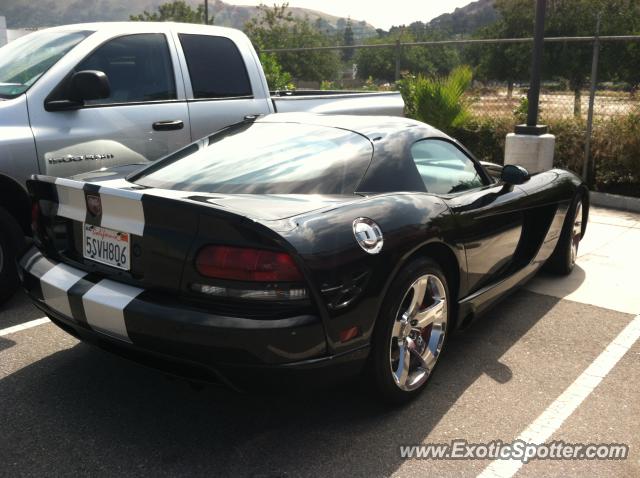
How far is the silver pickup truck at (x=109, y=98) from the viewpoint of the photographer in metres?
4.38

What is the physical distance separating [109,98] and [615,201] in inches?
256

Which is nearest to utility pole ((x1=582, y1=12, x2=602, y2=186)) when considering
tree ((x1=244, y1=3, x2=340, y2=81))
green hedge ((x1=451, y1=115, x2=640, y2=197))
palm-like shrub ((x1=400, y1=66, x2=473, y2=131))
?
green hedge ((x1=451, y1=115, x2=640, y2=197))

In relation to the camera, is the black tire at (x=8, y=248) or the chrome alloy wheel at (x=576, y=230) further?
the chrome alloy wheel at (x=576, y=230)

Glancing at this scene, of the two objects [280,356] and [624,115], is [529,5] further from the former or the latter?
[280,356]

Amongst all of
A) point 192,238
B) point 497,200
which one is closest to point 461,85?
point 497,200

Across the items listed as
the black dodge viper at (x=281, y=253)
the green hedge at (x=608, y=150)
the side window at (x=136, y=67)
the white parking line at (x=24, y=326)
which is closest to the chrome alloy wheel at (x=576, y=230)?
the black dodge viper at (x=281, y=253)

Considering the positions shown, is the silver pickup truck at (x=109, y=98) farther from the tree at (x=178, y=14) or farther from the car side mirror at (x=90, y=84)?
the tree at (x=178, y=14)

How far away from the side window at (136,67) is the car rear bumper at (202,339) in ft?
8.08

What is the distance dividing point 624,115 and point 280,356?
777cm

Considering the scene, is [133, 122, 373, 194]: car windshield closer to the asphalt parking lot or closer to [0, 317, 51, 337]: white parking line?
the asphalt parking lot

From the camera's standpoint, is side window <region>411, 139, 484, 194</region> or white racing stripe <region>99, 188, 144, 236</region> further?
side window <region>411, 139, 484, 194</region>

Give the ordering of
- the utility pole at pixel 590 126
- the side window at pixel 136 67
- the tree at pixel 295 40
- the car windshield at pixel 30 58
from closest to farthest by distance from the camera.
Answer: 1. the car windshield at pixel 30 58
2. the side window at pixel 136 67
3. the utility pole at pixel 590 126
4. the tree at pixel 295 40

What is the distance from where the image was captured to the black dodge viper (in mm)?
2553

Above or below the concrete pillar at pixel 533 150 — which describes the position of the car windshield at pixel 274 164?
above
